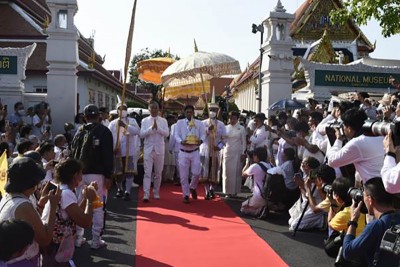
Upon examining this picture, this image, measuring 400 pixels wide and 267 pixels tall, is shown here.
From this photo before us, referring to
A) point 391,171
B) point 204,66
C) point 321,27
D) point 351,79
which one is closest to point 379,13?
point 351,79

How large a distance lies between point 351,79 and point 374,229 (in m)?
11.6

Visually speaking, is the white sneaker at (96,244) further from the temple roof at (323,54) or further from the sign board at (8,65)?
the temple roof at (323,54)

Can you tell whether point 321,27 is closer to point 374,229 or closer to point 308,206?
point 308,206

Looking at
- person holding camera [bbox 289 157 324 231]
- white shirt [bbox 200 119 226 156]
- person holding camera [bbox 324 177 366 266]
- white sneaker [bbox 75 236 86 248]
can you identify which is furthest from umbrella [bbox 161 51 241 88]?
person holding camera [bbox 324 177 366 266]

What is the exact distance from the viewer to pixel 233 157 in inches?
421

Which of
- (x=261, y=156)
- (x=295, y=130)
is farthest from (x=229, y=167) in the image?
(x=295, y=130)

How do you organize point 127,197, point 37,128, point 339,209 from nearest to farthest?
point 339,209 < point 127,197 < point 37,128

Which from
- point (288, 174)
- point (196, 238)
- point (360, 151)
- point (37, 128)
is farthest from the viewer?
point (37, 128)

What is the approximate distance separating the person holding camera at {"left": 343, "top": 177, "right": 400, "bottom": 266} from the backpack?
12.9 ft

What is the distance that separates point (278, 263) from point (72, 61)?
29.5 feet

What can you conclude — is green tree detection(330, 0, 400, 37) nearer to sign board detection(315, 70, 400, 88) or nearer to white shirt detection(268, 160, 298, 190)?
sign board detection(315, 70, 400, 88)

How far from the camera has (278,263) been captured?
6.23 meters

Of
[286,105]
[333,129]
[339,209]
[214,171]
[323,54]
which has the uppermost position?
[323,54]

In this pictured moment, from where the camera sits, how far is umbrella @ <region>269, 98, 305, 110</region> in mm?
13562
